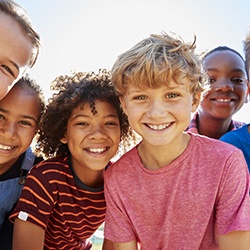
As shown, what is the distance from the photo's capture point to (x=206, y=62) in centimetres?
338

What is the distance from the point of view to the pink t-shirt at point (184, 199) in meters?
2.21

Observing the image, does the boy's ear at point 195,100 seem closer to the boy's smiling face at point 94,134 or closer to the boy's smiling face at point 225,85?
the boy's smiling face at point 94,134

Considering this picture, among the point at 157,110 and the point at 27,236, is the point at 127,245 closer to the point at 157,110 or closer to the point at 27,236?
the point at 27,236

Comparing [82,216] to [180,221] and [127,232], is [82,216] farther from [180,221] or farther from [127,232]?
[180,221]

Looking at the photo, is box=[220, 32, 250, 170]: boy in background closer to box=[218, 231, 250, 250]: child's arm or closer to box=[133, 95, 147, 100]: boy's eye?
box=[218, 231, 250, 250]: child's arm

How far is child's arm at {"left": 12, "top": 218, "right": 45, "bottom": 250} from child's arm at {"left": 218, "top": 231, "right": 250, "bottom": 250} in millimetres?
1216

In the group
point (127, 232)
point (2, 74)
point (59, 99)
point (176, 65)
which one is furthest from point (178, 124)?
point (2, 74)

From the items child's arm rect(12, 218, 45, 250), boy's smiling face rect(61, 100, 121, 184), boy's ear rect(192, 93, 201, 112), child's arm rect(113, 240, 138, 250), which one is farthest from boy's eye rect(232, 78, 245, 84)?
child's arm rect(12, 218, 45, 250)

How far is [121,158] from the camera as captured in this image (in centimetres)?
256

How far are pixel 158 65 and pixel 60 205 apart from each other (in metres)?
1.20

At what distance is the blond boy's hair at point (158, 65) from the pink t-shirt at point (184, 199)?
1.41ft

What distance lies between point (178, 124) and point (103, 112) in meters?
0.62

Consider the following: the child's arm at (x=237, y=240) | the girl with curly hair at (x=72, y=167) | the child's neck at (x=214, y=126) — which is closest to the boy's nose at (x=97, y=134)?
the girl with curly hair at (x=72, y=167)

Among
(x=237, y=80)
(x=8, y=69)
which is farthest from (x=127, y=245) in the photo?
(x=237, y=80)
